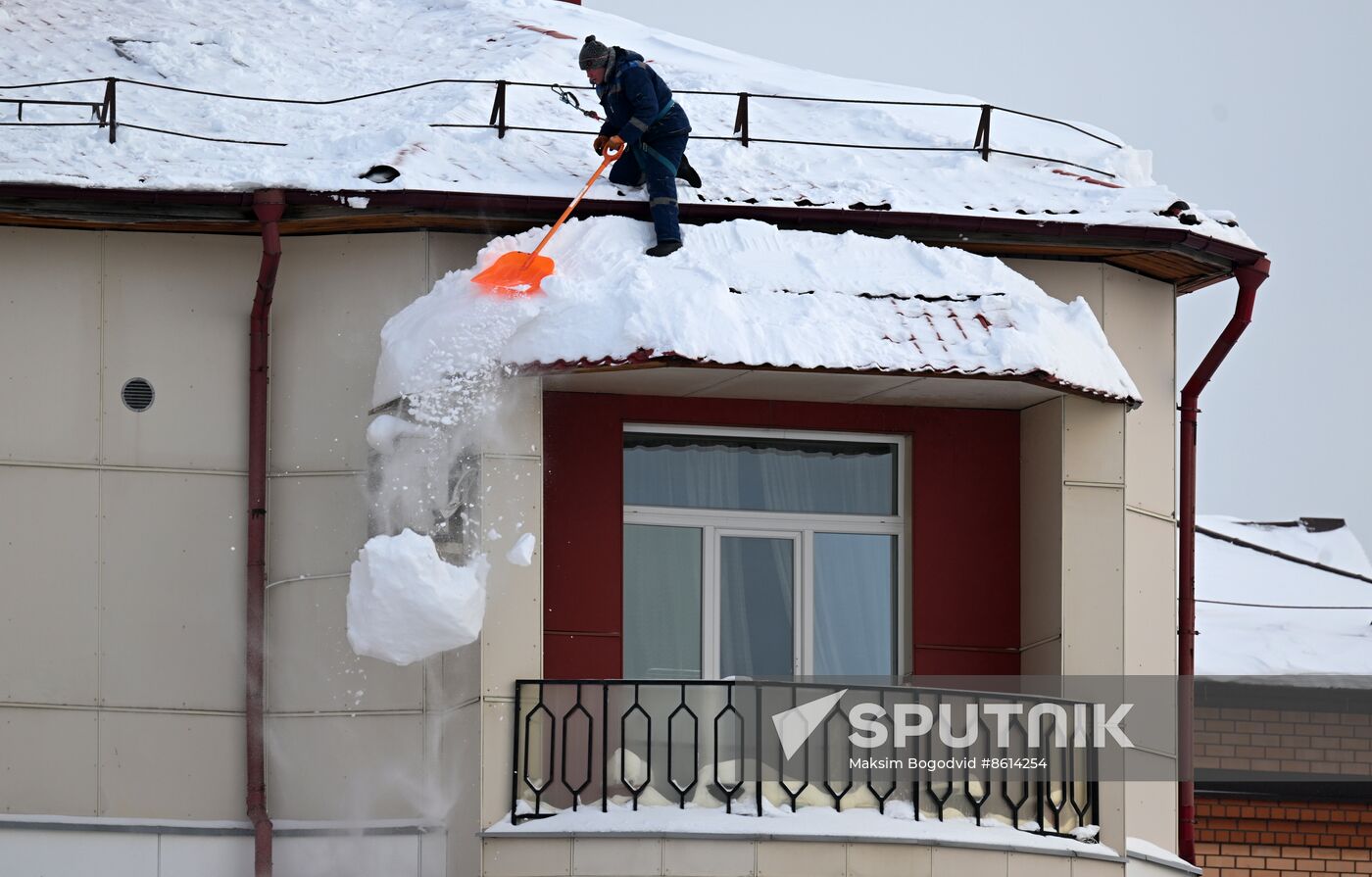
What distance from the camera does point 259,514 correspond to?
34.1 ft

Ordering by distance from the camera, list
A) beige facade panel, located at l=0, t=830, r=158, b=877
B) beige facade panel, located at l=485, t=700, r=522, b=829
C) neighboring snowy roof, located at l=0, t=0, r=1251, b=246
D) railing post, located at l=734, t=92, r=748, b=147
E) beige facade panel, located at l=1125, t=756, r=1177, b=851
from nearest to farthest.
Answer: beige facade panel, located at l=485, t=700, r=522, b=829, beige facade panel, located at l=0, t=830, r=158, b=877, neighboring snowy roof, located at l=0, t=0, r=1251, b=246, beige facade panel, located at l=1125, t=756, r=1177, b=851, railing post, located at l=734, t=92, r=748, b=147

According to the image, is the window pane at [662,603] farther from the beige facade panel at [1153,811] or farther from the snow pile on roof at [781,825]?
the beige facade panel at [1153,811]

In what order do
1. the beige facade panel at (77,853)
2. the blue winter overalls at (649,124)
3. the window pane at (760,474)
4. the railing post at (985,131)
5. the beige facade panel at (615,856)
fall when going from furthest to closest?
the railing post at (985,131), the window pane at (760,474), the blue winter overalls at (649,124), the beige facade panel at (77,853), the beige facade panel at (615,856)

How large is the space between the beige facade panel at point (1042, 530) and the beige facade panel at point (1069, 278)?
2.02 feet

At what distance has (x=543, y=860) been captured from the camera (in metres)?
9.91

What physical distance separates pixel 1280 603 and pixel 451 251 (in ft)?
27.8

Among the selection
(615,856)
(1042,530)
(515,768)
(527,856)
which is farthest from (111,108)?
(1042,530)

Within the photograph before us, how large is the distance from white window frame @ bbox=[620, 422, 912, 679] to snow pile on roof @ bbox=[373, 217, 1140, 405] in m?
1.30

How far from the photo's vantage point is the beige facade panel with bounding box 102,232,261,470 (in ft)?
34.7

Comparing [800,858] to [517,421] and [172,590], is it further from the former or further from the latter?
[172,590]

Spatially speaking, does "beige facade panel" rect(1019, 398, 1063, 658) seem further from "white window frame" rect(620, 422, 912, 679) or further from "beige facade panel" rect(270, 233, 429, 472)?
"beige facade panel" rect(270, 233, 429, 472)

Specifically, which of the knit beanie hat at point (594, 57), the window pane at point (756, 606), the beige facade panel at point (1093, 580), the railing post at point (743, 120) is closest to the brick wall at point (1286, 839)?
the beige facade panel at point (1093, 580)

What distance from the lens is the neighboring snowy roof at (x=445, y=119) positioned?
35.1 feet

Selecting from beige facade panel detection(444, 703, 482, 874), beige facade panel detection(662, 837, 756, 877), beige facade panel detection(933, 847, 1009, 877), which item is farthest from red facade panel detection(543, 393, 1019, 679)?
beige facade panel detection(933, 847, 1009, 877)
